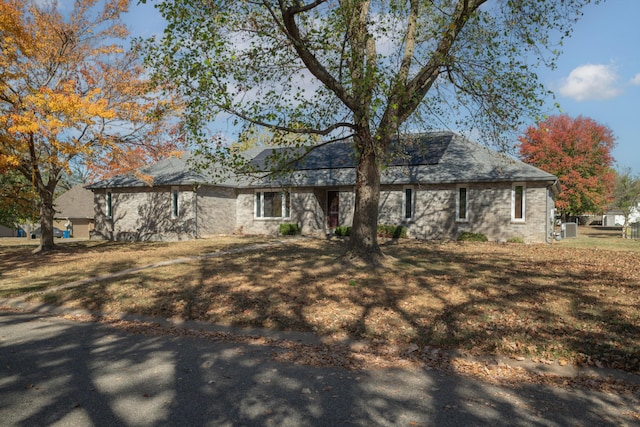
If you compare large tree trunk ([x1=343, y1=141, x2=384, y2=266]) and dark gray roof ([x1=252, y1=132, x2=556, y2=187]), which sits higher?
dark gray roof ([x1=252, y1=132, x2=556, y2=187])

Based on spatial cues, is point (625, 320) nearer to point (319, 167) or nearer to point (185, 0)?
point (185, 0)

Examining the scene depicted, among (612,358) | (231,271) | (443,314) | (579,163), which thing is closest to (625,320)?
(612,358)

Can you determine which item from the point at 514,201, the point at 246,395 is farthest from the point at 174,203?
the point at 246,395

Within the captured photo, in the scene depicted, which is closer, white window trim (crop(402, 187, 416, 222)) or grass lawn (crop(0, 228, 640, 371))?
grass lawn (crop(0, 228, 640, 371))

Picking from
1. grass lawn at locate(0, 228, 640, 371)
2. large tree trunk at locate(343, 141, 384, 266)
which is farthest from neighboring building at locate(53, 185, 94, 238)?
large tree trunk at locate(343, 141, 384, 266)

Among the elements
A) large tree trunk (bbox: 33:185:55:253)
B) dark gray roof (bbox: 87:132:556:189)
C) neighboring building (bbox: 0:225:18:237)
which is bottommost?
neighboring building (bbox: 0:225:18:237)

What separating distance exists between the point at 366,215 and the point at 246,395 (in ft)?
27.8

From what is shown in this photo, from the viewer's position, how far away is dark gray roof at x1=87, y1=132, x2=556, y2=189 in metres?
20.9

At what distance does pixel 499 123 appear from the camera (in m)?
13.0

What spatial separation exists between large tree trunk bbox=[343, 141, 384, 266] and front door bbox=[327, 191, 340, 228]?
12.2 meters

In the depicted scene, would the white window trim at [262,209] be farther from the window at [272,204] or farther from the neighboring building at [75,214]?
the neighboring building at [75,214]

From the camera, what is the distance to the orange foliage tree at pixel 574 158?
1318 inches

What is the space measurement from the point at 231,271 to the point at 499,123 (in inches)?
355

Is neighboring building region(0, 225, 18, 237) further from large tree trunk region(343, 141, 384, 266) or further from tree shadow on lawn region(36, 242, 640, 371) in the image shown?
large tree trunk region(343, 141, 384, 266)
